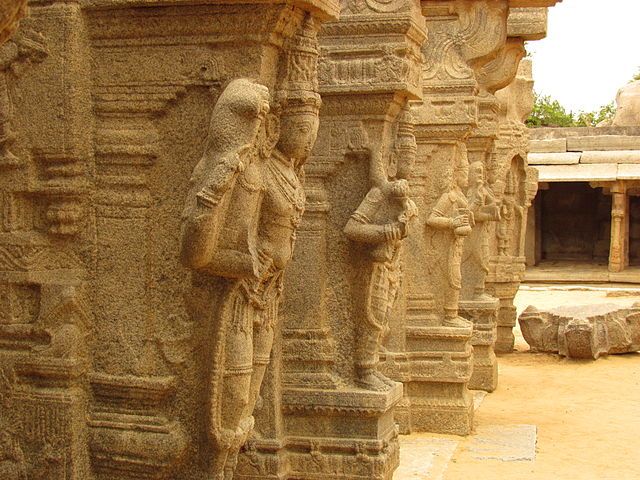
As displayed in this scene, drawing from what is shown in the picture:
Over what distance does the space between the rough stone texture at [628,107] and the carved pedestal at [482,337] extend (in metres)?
18.0

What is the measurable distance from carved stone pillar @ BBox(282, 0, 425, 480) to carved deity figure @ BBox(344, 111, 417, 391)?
6 cm

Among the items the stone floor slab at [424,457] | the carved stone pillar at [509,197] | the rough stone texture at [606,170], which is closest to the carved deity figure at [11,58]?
the stone floor slab at [424,457]

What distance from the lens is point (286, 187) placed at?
536 centimetres

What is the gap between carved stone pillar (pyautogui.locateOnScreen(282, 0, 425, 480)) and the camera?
689 centimetres

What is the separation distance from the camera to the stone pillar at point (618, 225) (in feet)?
79.7

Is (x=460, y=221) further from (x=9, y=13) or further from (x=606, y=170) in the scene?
(x=606, y=170)

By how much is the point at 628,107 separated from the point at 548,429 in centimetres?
2074

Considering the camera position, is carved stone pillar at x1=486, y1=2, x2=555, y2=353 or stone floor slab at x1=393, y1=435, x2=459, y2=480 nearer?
stone floor slab at x1=393, y1=435, x2=459, y2=480

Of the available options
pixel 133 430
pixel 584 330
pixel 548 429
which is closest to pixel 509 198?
pixel 584 330

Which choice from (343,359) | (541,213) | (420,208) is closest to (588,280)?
(541,213)

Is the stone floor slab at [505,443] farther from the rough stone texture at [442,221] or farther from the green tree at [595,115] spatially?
the green tree at [595,115]

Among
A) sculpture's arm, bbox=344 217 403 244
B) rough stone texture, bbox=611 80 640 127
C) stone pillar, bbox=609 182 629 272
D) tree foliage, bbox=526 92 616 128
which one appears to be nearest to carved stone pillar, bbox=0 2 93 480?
sculpture's arm, bbox=344 217 403 244

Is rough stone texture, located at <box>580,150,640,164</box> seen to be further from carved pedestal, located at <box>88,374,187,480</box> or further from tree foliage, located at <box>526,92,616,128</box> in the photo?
carved pedestal, located at <box>88,374,187,480</box>

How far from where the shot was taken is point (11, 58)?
16.8 feet
